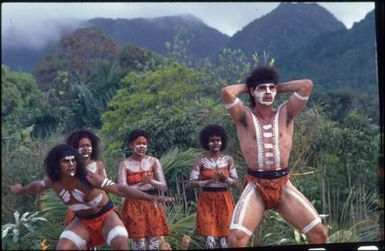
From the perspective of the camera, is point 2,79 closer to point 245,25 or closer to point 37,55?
point 37,55

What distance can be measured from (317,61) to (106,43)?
7.37 feet

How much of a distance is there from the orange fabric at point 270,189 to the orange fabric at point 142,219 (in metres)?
0.98

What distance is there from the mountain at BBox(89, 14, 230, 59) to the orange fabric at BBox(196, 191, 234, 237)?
Result: 1.52m

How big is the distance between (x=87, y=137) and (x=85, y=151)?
0.16 metres

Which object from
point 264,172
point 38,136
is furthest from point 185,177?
point 38,136

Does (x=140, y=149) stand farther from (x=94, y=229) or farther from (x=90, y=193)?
(x=94, y=229)

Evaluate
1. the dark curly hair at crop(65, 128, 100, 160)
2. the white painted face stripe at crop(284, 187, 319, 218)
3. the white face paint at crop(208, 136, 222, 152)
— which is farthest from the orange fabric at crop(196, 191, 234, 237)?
the dark curly hair at crop(65, 128, 100, 160)

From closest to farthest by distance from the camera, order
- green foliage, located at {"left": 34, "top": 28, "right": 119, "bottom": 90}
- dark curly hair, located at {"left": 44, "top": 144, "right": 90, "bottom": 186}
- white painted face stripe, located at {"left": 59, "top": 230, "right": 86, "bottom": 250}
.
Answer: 1. white painted face stripe, located at {"left": 59, "top": 230, "right": 86, "bottom": 250}
2. dark curly hair, located at {"left": 44, "top": 144, "right": 90, "bottom": 186}
3. green foliage, located at {"left": 34, "top": 28, "right": 119, "bottom": 90}

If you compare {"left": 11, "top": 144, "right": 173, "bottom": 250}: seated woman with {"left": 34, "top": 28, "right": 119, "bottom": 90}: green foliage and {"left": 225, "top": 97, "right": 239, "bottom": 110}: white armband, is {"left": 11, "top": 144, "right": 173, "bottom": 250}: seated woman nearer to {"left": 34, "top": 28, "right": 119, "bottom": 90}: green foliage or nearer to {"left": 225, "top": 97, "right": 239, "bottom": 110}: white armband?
{"left": 34, "top": 28, "right": 119, "bottom": 90}: green foliage

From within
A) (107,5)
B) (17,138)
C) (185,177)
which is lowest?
(185,177)

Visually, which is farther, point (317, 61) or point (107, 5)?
point (317, 61)

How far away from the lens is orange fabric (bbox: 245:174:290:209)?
780 cm

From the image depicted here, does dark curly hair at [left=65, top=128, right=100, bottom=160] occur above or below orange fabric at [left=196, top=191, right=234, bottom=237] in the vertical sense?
above

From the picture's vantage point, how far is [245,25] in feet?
27.6
